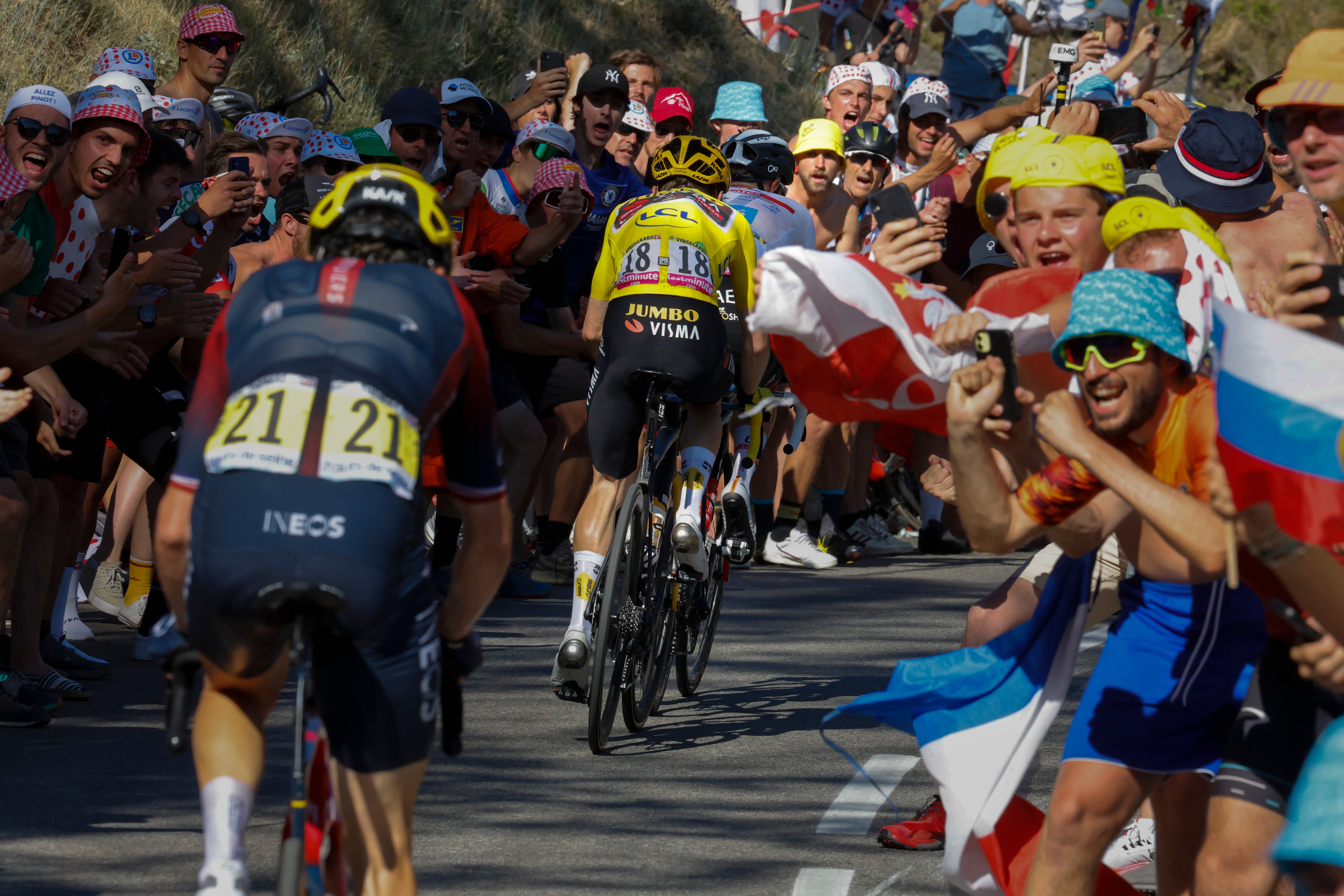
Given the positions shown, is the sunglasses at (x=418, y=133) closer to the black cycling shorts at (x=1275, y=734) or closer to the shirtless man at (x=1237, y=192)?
the shirtless man at (x=1237, y=192)

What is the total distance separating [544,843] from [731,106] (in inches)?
339

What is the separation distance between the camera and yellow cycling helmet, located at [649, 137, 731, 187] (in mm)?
7254

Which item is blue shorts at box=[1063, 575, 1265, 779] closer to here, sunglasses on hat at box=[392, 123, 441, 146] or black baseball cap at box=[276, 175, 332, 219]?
black baseball cap at box=[276, 175, 332, 219]

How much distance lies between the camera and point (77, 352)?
745cm

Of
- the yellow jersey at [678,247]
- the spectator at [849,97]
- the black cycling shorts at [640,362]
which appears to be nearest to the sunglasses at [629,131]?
the spectator at [849,97]

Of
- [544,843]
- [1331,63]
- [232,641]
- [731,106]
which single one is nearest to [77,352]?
[544,843]

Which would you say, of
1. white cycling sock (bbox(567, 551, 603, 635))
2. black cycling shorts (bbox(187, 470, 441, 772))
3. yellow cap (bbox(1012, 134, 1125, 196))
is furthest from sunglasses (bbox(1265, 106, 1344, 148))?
white cycling sock (bbox(567, 551, 603, 635))

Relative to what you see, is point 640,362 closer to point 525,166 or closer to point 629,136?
point 525,166

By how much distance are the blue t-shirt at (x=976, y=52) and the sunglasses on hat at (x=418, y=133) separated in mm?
9404

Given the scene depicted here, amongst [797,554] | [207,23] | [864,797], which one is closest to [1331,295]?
[864,797]

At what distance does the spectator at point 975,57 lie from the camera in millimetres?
18250

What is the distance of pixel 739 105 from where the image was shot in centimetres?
1311

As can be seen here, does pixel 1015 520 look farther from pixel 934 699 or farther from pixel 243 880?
pixel 243 880

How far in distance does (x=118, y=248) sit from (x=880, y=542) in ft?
22.1
